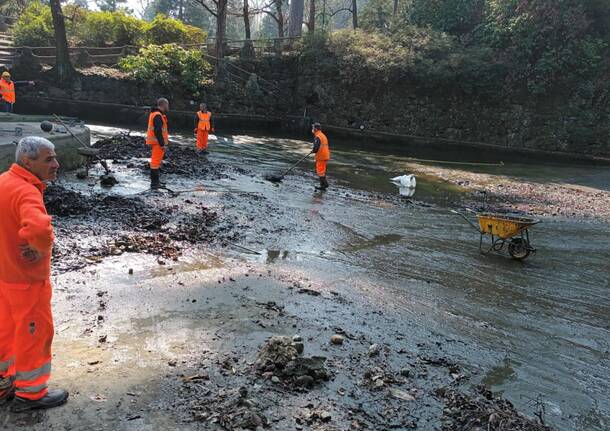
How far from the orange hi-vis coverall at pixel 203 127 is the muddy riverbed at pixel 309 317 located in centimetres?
483

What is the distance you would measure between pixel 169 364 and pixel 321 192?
30.7 ft

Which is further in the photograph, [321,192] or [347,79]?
[347,79]

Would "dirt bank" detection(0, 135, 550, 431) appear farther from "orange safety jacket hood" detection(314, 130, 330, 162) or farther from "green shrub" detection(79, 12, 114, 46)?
"green shrub" detection(79, 12, 114, 46)

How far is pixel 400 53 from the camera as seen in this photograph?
90.1 feet

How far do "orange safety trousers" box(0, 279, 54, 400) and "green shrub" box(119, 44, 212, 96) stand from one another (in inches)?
1032

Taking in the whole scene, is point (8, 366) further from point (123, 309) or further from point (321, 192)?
point (321, 192)

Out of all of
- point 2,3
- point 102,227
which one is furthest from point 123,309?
point 2,3

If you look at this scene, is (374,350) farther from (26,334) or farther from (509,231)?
(509,231)

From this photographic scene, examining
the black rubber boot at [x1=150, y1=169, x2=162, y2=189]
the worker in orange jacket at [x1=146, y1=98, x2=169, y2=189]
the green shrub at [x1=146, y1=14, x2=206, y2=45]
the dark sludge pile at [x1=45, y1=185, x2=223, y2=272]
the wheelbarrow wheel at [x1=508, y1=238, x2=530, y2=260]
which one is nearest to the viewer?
the dark sludge pile at [x1=45, y1=185, x2=223, y2=272]

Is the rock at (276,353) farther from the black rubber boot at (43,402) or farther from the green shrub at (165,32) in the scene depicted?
the green shrub at (165,32)

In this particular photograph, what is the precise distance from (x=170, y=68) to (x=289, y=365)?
1067 inches

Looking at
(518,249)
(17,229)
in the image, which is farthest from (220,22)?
(17,229)

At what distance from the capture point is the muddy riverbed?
411 centimetres

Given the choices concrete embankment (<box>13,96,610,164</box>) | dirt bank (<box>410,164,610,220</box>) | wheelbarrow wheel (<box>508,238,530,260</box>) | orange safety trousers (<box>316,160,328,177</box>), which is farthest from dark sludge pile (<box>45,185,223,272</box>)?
concrete embankment (<box>13,96,610,164</box>)
